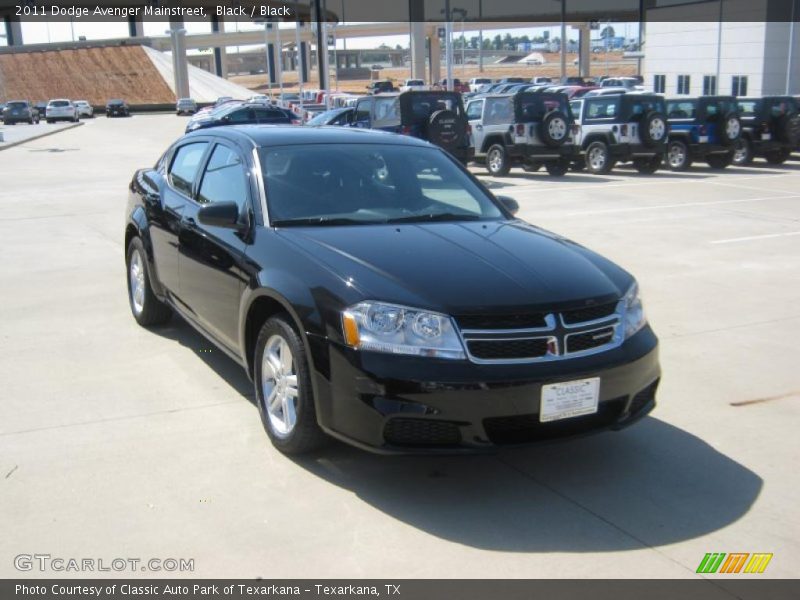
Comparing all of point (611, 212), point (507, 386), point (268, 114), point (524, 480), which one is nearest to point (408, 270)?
point (507, 386)

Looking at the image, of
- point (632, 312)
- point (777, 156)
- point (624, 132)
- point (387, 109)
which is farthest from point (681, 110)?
point (632, 312)

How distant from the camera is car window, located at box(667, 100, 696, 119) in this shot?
21.0 meters

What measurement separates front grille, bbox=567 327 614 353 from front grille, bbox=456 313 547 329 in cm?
16

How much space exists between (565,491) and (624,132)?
678 inches

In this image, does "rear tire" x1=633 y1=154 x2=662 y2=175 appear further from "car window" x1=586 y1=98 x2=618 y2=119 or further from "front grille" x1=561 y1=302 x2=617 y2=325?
"front grille" x1=561 y1=302 x2=617 y2=325

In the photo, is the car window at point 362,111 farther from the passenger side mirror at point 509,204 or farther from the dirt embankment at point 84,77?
the dirt embankment at point 84,77

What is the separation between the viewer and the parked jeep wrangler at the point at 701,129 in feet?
68.2

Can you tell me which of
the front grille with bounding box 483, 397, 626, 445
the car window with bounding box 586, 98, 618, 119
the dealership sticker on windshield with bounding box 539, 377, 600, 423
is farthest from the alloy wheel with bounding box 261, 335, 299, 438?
the car window with bounding box 586, 98, 618, 119

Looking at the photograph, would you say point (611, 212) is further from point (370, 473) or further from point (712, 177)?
point (370, 473)

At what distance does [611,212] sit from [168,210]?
9131 millimetres

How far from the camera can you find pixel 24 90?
89562 mm

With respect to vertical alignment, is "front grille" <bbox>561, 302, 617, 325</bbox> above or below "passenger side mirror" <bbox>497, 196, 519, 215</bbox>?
below

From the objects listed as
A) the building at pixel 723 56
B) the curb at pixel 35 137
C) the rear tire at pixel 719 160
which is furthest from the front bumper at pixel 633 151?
the building at pixel 723 56

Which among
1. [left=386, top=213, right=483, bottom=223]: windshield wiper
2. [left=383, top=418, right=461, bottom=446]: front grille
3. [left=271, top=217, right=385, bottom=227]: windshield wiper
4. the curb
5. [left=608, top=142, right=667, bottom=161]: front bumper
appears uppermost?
[left=271, top=217, right=385, bottom=227]: windshield wiper
